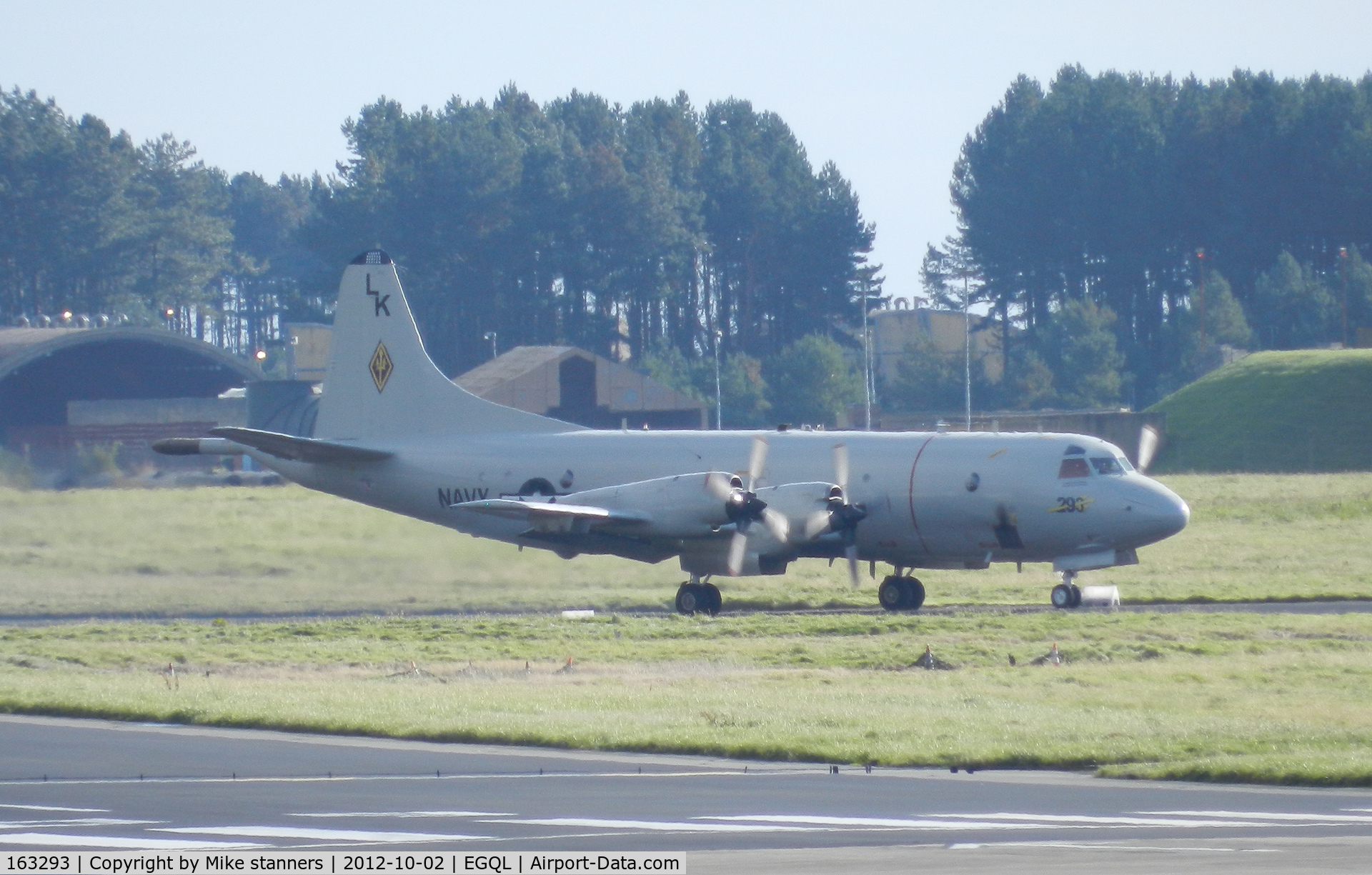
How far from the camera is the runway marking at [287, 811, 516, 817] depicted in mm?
12383

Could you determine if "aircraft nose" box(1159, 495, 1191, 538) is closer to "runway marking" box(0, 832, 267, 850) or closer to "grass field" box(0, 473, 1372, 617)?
"grass field" box(0, 473, 1372, 617)

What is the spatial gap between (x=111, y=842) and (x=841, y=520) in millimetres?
21649

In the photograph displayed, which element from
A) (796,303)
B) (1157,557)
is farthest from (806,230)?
(1157,557)

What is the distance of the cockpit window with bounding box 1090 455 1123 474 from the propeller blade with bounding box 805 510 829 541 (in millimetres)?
5178

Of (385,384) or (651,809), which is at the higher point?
(385,384)

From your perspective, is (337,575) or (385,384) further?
(385,384)

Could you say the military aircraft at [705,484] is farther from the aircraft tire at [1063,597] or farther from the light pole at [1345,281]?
the light pole at [1345,281]

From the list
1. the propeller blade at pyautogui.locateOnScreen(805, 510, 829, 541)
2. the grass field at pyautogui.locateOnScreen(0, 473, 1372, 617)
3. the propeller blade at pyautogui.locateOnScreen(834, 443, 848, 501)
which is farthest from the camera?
the grass field at pyautogui.locateOnScreen(0, 473, 1372, 617)

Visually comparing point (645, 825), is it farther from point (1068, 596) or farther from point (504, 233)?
point (504, 233)

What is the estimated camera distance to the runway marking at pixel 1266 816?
1220cm

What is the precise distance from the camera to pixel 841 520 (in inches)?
1244

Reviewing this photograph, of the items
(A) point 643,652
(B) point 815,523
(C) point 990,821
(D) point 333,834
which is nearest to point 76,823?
(D) point 333,834

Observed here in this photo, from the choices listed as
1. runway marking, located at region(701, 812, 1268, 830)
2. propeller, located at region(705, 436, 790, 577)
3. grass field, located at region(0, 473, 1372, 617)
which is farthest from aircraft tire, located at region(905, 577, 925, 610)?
runway marking, located at region(701, 812, 1268, 830)

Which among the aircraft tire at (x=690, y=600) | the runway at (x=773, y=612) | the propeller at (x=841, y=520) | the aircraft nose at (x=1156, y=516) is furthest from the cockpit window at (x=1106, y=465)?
the aircraft tire at (x=690, y=600)
